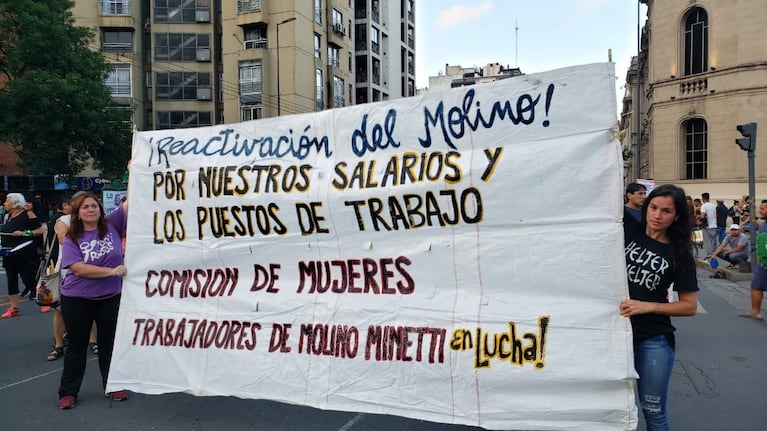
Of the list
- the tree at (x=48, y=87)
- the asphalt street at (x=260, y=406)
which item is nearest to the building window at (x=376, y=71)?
the tree at (x=48, y=87)

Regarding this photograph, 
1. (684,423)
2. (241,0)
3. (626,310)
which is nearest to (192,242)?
(626,310)

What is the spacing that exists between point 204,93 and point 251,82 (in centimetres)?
481

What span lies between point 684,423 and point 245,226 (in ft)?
12.1

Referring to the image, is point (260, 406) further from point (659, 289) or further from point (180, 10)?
point (180, 10)

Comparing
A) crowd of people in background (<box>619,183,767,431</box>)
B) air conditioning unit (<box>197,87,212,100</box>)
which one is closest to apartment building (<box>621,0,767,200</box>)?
crowd of people in background (<box>619,183,767,431</box>)

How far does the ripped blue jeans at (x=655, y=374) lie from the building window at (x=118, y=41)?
42360 millimetres

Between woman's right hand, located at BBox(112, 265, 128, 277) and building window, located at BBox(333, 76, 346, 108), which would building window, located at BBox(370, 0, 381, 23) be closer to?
building window, located at BBox(333, 76, 346, 108)

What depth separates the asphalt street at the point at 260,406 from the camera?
423cm

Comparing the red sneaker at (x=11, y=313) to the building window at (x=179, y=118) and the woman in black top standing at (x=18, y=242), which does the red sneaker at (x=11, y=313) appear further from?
the building window at (x=179, y=118)

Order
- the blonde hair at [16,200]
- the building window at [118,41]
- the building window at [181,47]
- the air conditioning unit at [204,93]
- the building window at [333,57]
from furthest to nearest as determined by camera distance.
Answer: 1. the building window at [333,57]
2. the air conditioning unit at [204,93]
3. the building window at [181,47]
4. the building window at [118,41]
5. the blonde hair at [16,200]

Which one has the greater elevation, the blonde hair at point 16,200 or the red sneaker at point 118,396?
the blonde hair at point 16,200

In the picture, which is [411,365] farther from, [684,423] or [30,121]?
[30,121]

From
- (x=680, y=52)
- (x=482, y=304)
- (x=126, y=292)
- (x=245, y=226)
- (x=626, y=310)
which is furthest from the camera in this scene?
(x=680, y=52)

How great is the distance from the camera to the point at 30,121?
2089 cm
